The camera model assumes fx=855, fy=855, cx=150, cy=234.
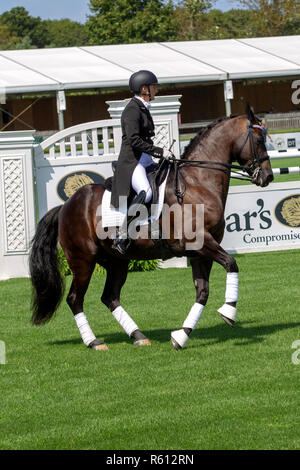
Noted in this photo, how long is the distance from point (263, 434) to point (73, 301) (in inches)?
153

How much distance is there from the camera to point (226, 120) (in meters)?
8.79

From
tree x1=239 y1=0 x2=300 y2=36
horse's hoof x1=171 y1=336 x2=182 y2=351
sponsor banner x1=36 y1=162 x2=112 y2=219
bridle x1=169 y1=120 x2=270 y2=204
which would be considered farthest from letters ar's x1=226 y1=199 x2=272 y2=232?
tree x1=239 y1=0 x2=300 y2=36

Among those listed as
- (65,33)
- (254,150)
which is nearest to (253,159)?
(254,150)

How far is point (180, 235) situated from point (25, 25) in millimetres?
134751

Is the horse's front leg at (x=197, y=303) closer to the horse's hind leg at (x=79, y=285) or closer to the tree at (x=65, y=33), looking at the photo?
the horse's hind leg at (x=79, y=285)

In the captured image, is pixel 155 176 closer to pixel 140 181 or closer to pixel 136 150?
pixel 140 181

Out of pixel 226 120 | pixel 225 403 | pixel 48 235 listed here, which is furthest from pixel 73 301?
pixel 225 403

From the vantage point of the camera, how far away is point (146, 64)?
37.4m

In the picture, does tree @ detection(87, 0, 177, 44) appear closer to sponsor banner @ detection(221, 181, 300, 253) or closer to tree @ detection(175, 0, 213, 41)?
tree @ detection(175, 0, 213, 41)

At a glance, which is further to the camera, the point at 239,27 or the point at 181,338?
the point at 239,27

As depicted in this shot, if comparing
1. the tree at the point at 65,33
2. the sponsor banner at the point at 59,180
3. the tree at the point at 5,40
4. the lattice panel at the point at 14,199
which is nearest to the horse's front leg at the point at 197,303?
the sponsor banner at the point at 59,180
